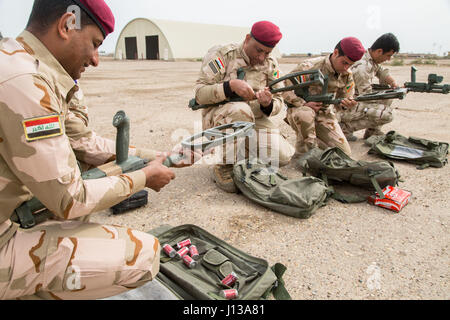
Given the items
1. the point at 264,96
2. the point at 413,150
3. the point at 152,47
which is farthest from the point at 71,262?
the point at 152,47

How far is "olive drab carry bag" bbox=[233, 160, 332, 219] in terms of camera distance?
9.97 ft

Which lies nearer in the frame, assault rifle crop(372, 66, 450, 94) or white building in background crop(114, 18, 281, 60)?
assault rifle crop(372, 66, 450, 94)

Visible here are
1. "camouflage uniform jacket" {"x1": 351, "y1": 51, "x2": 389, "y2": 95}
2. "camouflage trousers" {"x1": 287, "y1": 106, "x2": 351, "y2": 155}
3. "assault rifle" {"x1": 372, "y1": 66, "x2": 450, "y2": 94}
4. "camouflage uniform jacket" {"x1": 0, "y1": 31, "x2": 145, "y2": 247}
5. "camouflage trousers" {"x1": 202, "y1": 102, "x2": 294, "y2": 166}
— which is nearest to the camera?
"camouflage uniform jacket" {"x1": 0, "y1": 31, "x2": 145, "y2": 247}

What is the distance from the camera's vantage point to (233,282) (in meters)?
2.07

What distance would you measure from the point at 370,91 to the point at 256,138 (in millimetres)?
2639

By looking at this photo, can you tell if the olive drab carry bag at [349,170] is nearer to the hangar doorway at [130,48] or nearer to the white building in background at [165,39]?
the white building in background at [165,39]

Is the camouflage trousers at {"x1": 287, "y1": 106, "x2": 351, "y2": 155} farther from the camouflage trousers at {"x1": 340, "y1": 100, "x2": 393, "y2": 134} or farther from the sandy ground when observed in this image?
the camouflage trousers at {"x1": 340, "y1": 100, "x2": 393, "y2": 134}

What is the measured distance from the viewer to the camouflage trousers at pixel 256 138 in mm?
3728

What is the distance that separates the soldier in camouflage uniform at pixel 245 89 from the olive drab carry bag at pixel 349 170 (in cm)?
44

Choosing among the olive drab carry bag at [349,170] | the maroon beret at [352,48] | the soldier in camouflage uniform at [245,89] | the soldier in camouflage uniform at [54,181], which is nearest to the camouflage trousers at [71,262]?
the soldier in camouflage uniform at [54,181]

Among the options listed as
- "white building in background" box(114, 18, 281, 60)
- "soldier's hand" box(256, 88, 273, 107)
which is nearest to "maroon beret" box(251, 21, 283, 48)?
"soldier's hand" box(256, 88, 273, 107)

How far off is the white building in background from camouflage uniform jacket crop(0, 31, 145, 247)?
29459 millimetres

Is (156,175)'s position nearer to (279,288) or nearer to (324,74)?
(279,288)

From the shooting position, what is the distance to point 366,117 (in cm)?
541
